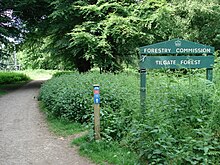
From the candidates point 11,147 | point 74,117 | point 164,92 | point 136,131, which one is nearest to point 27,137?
point 11,147

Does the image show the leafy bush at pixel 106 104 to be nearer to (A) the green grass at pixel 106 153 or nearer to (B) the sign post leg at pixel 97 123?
(B) the sign post leg at pixel 97 123

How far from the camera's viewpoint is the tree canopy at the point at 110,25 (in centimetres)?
1509

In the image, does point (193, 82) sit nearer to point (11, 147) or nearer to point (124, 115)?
point (124, 115)

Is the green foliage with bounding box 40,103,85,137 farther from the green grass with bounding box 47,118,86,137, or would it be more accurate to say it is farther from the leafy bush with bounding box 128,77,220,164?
the leafy bush with bounding box 128,77,220,164

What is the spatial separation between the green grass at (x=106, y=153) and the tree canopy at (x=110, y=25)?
33.5 feet

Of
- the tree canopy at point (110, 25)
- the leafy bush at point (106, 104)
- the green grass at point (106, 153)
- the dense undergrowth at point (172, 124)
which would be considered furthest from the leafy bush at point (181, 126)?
the tree canopy at point (110, 25)

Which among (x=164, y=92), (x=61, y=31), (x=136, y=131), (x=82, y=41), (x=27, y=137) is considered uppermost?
(x=61, y=31)

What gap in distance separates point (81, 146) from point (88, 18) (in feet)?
41.8

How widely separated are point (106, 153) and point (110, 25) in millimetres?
11314

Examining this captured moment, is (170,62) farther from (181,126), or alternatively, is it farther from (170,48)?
(181,126)

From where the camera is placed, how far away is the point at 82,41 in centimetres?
1492

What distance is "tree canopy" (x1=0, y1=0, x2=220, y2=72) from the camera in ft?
49.5

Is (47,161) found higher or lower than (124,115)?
lower

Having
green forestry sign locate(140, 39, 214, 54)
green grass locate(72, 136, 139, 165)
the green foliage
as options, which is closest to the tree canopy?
the green foliage
